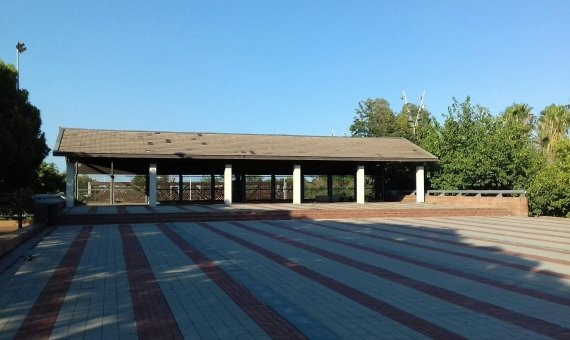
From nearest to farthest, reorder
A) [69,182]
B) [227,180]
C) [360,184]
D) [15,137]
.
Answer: [15,137]
[69,182]
[227,180]
[360,184]

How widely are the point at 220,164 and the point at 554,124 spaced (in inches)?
1045

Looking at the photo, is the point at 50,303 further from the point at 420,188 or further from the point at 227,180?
the point at 420,188

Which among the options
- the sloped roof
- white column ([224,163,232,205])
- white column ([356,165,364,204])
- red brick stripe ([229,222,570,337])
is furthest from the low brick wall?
red brick stripe ([229,222,570,337])

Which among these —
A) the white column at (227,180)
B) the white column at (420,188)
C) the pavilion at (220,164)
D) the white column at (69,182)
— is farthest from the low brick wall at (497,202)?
the white column at (69,182)

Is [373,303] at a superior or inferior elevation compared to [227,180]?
inferior

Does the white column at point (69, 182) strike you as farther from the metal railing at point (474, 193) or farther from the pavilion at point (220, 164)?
the metal railing at point (474, 193)

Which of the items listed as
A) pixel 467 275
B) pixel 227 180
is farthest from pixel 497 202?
pixel 467 275

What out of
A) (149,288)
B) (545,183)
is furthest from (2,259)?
(545,183)

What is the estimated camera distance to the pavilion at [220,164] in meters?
25.6

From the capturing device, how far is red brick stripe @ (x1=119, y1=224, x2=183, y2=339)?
18.4 feet

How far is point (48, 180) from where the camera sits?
27.9 metres

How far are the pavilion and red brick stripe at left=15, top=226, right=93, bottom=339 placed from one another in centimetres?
1470

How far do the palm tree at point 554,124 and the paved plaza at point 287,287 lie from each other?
28.5 metres

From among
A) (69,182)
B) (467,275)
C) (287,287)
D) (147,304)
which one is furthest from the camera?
(69,182)
